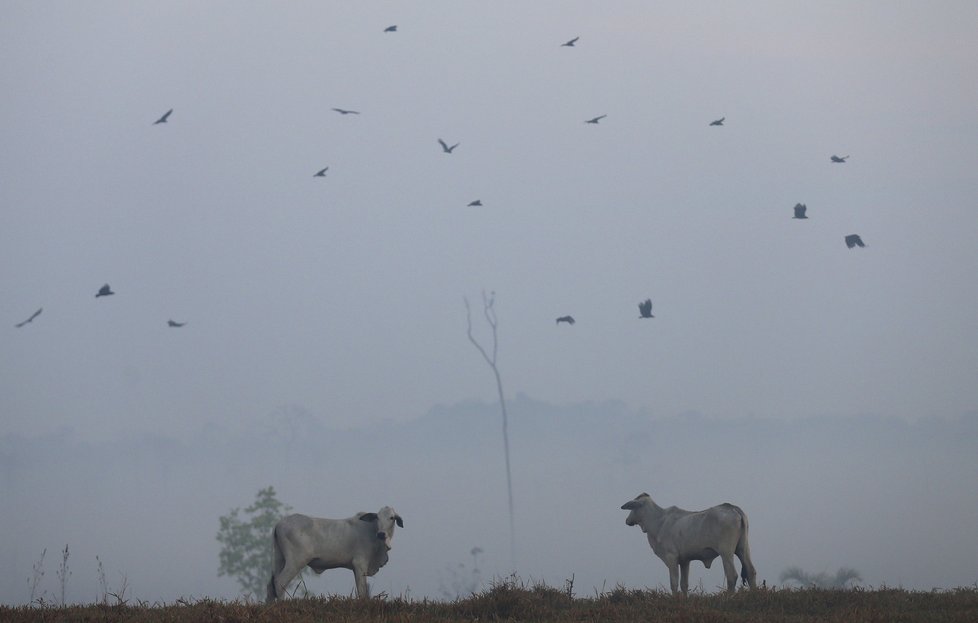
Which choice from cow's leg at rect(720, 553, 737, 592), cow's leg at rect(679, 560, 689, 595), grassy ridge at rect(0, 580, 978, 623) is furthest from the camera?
cow's leg at rect(679, 560, 689, 595)

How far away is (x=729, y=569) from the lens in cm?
2312

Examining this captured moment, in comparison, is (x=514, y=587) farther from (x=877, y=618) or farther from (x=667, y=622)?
(x=877, y=618)

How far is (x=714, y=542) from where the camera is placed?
23500 millimetres

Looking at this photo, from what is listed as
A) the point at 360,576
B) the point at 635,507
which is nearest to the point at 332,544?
the point at 360,576

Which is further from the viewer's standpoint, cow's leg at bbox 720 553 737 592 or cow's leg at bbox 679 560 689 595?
cow's leg at bbox 679 560 689 595

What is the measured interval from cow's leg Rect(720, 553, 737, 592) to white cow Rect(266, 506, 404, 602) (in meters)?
6.07

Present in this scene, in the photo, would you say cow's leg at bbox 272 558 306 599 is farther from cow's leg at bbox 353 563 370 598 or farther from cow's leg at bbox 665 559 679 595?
cow's leg at bbox 665 559 679 595

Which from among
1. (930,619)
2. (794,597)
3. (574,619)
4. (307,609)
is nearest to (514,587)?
(574,619)

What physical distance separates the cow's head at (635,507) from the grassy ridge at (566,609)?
5.53m

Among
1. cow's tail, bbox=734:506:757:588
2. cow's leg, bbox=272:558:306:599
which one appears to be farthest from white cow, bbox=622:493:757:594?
cow's leg, bbox=272:558:306:599

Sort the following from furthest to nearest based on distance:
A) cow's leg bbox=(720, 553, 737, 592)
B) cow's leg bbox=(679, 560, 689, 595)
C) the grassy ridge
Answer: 1. cow's leg bbox=(679, 560, 689, 595)
2. cow's leg bbox=(720, 553, 737, 592)
3. the grassy ridge

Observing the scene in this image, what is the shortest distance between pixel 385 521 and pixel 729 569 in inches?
254

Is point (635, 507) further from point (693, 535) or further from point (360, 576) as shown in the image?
point (360, 576)

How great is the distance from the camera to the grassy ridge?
645 inches
